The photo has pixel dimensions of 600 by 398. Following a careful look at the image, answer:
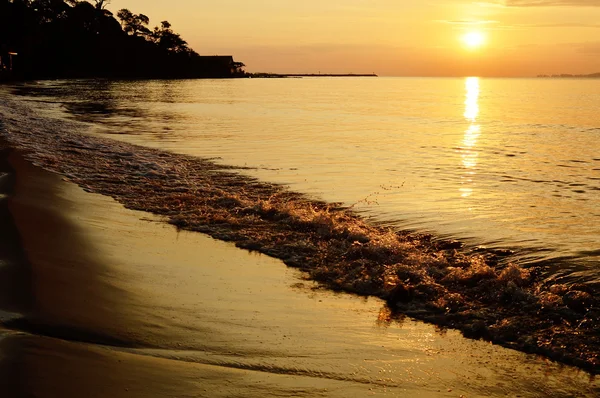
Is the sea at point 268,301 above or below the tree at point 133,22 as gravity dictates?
below

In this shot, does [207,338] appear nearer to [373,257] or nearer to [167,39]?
[373,257]

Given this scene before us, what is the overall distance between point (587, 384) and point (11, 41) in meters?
107

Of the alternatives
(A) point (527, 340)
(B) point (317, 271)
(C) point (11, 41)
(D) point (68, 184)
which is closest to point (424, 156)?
(D) point (68, 184)

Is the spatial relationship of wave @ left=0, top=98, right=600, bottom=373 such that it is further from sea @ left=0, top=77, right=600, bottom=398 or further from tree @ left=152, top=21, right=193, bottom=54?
tree @ left=152, top=21, right=193, bottom=54

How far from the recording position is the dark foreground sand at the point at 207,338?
16.6ft

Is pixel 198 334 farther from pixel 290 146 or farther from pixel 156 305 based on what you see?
pixel 290 146

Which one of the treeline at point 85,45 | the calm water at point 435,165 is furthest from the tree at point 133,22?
the calm water at point 435,165

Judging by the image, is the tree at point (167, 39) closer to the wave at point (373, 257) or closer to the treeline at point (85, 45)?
the treeline at point (85, 45)

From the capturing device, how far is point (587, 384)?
18.7ft

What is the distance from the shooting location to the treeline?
326 feet

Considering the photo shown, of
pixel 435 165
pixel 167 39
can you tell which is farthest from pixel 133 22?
pixel 435 165

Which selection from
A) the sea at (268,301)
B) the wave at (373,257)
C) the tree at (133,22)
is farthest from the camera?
the tree at (133,22)

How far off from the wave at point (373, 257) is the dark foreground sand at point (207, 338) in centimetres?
46

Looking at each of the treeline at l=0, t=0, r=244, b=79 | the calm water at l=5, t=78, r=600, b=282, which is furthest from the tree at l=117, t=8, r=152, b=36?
the calm water at l=5, t=78, r=600, b=282
